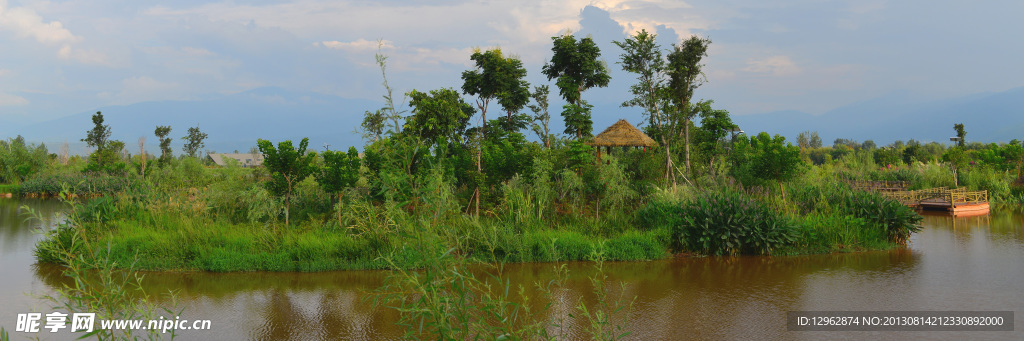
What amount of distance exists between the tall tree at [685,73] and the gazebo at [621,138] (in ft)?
7.25

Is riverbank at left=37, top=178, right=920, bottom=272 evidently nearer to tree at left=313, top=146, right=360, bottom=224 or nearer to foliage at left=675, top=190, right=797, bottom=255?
foliage at left=675, top=190, right=797, bottom=255

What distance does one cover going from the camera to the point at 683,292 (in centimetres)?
728

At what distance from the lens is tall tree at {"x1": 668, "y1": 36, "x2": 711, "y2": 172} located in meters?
14.8

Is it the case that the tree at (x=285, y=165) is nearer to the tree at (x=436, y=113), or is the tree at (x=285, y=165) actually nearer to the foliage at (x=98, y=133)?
the tree at (x=436, y=113)

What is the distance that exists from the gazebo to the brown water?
8.28 m

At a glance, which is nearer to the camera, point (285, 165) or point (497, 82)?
point (285, 165)

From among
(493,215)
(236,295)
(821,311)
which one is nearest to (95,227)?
(236,295)

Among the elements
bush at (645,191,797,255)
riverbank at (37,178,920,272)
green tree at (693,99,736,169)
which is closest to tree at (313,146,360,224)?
riverbank at (37,178,920,272)

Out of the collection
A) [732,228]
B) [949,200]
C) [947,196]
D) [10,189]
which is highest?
[10,189]

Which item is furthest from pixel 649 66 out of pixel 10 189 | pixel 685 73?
pixel 10 189

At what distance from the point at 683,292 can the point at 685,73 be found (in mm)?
9243

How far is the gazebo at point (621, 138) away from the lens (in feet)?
57.6

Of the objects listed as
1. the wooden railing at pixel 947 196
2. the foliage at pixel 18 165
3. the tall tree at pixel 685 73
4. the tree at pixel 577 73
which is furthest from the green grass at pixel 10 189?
the wooden railing at pixel 947 196

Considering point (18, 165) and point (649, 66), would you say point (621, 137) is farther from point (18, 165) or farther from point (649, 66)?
point (18, 165)
